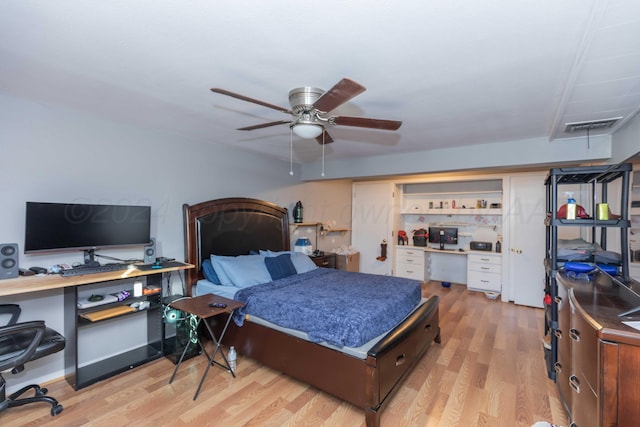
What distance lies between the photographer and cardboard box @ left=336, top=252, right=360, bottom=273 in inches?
223

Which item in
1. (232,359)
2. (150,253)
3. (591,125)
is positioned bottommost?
(232,359)

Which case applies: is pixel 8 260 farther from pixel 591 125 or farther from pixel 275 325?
pixel 591 125

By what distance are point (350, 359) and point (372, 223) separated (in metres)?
4.43

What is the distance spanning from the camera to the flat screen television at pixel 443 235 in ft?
19.4

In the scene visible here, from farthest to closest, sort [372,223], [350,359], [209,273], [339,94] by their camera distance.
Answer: [372,223], [209,273], [350,359], [339,94]

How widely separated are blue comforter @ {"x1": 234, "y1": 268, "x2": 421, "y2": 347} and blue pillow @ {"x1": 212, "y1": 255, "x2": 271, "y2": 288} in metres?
0.12

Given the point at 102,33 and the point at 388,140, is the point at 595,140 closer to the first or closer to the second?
the point at 388,140

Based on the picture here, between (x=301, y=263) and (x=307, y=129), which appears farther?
(x=301, y=263)

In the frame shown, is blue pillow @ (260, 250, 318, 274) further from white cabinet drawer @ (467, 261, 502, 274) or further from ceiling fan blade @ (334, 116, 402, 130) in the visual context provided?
white cabinet drawer @ (467, 261, 502, 274)

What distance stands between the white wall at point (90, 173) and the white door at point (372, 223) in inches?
118

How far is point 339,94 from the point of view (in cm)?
172

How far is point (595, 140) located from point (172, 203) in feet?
15.2

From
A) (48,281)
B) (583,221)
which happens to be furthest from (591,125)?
(48,281)

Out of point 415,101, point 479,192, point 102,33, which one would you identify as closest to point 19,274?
point 102,33
